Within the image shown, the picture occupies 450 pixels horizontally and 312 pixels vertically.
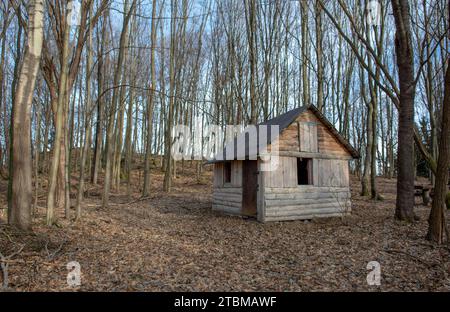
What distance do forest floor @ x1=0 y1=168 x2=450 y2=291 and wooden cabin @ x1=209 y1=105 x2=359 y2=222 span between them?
1.04 metres

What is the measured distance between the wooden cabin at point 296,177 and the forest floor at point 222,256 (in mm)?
1044

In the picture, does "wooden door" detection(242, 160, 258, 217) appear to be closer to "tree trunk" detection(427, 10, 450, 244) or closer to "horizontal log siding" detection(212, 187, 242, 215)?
"horizontal log siding" detection(212, 187, 242, 215)

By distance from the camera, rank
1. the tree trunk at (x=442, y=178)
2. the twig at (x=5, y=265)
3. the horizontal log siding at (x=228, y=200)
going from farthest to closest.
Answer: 1. the horizontal log siding at (x=228, y=200)
2. the tree trunk at (x=442, y=178)
3. the twig at (x=5, y=265)

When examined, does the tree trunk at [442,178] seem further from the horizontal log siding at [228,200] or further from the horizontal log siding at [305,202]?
the horizontal log siding at [228,200]

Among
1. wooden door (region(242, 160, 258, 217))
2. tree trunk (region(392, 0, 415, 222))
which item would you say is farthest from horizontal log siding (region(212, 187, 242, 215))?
tree trunk (region(392, 0, 415, 222))

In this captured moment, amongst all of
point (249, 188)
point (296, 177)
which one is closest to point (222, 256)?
point (249, 188)

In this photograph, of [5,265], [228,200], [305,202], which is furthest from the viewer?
[228,200]

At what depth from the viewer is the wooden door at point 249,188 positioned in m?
11.5

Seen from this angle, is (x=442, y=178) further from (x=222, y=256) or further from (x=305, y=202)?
(x=305, y=202)

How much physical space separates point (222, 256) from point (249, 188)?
214 inches

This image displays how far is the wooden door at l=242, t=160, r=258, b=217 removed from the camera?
11.5 m

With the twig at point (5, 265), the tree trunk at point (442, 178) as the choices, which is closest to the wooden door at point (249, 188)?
the tree trunk at point (442, 178)

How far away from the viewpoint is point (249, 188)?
11.6 metres

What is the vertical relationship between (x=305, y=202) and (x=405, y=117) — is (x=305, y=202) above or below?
below
